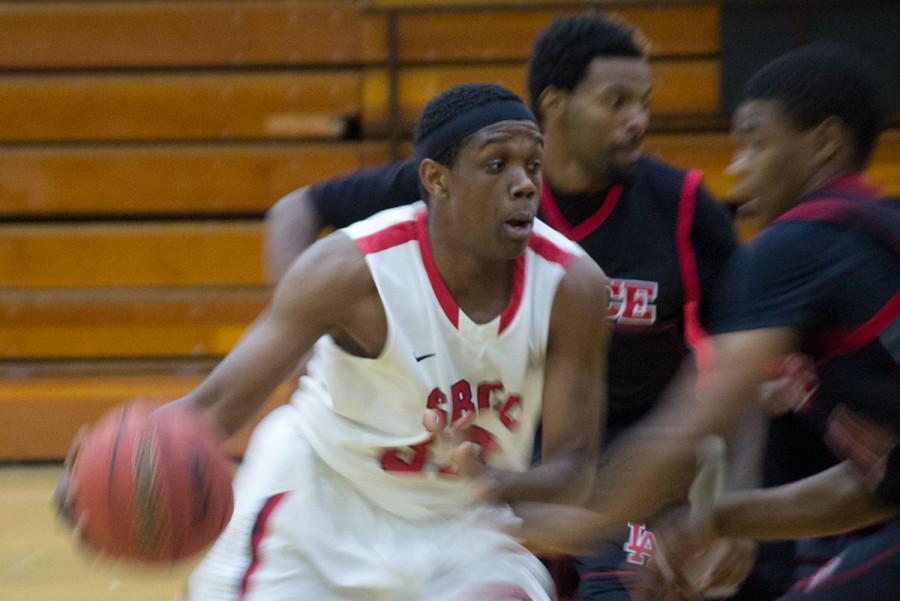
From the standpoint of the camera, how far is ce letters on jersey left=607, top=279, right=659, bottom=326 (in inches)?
150

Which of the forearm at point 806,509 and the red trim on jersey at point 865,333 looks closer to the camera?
the red trim on jersey at point 865,333

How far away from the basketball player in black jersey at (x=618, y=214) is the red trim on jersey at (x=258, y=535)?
1023mm

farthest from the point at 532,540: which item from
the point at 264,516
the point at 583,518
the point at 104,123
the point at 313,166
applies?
the point at 104,123

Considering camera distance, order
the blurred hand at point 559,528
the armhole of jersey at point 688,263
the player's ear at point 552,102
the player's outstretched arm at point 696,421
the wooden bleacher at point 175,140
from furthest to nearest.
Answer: the wooden bleacher at point 175,140, the player's ear at point 552,102, the armhole of jersey at point 688,263, the blurred hand at point 559,528, the player's outstretched arm at point 696,421

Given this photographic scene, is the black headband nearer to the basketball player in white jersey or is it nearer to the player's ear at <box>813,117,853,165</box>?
the basketball player in white jersey

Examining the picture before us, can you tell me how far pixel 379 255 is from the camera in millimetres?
3041

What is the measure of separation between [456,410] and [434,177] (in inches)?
22.0

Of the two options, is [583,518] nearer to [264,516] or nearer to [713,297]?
[264,516]

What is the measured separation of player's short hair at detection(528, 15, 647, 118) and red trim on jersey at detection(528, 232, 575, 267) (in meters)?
0.99

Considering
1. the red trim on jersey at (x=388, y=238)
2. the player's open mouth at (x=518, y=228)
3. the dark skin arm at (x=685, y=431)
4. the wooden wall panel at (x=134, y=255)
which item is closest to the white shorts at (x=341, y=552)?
the dark skin arm at (x=685, y=431)

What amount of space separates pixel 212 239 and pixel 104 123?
3.22 ft

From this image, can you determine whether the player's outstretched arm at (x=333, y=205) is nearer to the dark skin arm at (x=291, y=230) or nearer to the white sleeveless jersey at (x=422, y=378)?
the dark skin arm at (x=291, y=230)

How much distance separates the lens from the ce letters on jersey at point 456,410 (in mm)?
3018

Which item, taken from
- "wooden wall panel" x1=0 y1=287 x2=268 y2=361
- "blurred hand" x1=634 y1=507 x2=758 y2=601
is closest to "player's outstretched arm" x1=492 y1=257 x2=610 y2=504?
"blurred hand" x1=634 y1=507 x2=758 y2=601
